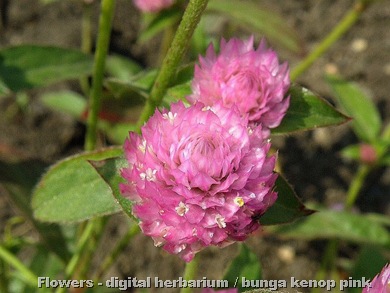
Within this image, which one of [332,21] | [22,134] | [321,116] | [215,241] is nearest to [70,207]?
[215,241]

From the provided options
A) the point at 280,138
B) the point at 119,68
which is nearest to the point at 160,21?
the point at 119,68

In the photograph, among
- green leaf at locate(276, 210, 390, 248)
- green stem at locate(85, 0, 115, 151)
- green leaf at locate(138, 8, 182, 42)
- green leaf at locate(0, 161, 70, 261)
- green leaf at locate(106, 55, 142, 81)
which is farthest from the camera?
green leaf at locate(106, 55, 142, 81)

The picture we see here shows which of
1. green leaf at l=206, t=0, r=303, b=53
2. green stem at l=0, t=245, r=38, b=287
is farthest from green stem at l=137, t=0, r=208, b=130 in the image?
green leaf at l=206, t=0, r=303, b=53

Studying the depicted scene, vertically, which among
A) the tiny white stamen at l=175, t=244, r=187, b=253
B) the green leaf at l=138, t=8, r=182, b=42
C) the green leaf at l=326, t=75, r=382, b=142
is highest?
the green leaf at l=138, t=8, r=182, b=42

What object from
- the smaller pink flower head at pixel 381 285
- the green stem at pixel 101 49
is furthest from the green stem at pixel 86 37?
the smaller pink flower head at pixel 381 285

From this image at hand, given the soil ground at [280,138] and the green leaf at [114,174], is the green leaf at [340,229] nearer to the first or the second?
the soil ground at [280,138]

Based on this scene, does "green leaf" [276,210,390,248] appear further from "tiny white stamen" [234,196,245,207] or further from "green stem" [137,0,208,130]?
"tiny white stamen" [234,196,245,207]
